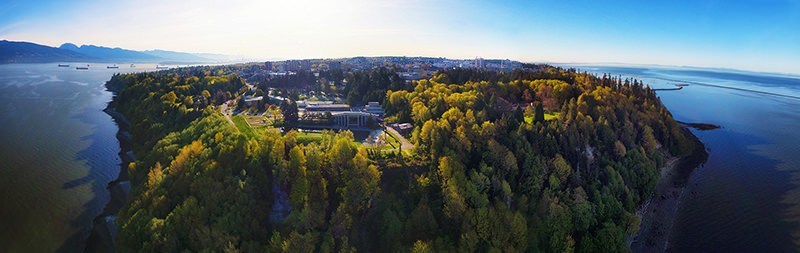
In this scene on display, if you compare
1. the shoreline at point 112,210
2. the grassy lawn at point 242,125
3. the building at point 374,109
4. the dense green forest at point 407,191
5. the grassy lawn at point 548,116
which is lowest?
the shoreline at point 112,210

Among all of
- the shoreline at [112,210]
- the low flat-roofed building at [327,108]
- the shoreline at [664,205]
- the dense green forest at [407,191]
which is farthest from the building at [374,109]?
the shoreline at [664,205]

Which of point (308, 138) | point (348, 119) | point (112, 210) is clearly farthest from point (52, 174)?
point (348, 119)

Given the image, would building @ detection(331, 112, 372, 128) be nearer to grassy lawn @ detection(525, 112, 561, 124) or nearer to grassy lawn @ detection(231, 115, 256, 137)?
grassy lawn @ detection(231, 115, 256, 137)

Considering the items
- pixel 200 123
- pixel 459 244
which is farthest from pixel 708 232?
pixel 200 123

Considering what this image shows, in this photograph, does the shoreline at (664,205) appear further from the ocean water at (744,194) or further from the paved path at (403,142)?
the paved path at (403,142)

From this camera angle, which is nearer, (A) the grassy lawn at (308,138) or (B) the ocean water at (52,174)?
(B) the ocean water at (52,174)

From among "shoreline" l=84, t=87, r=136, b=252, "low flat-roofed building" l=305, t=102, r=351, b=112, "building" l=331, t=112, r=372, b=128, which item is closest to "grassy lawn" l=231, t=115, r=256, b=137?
"low flat-roofed building" l=305, t=102, r=351, b=112
